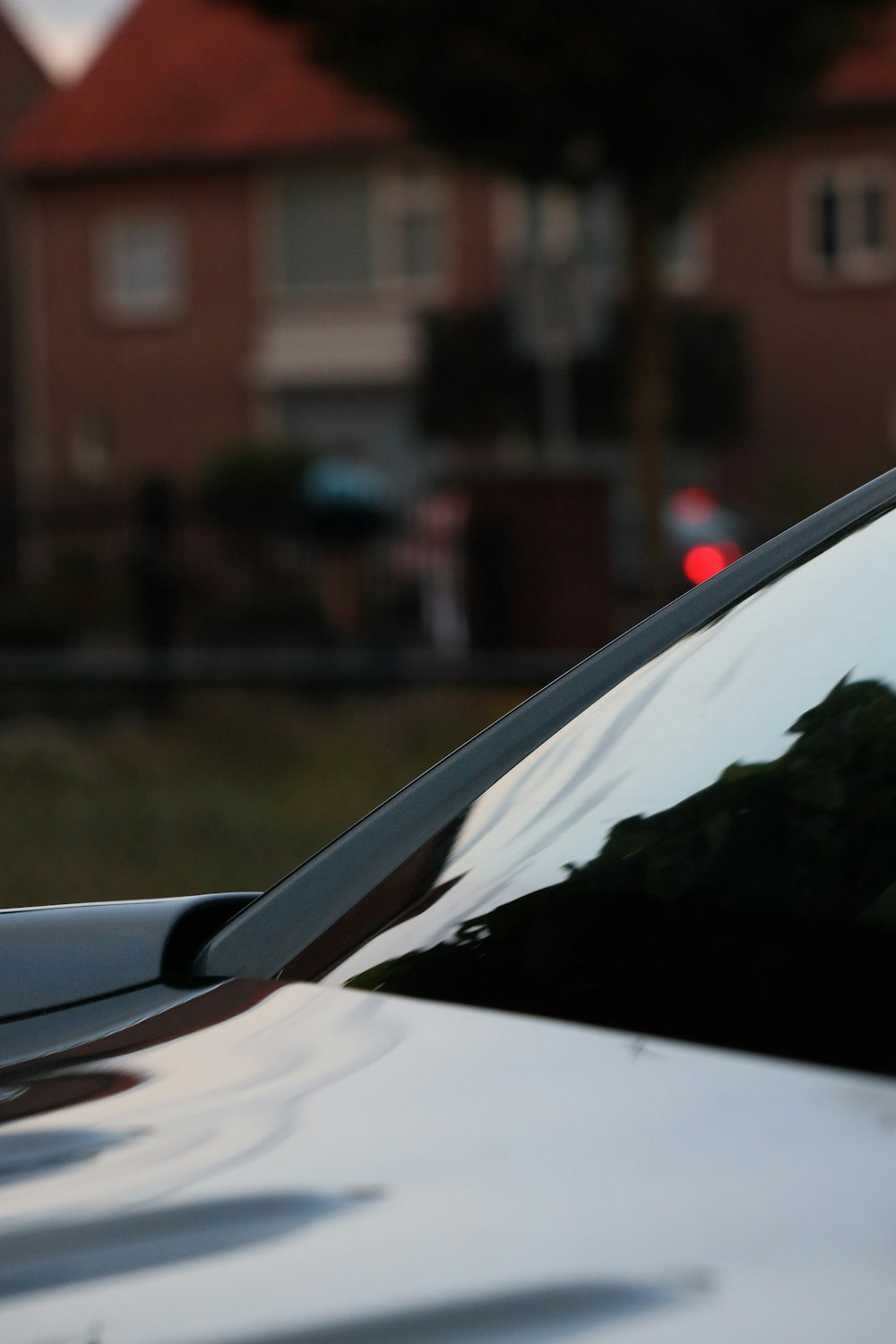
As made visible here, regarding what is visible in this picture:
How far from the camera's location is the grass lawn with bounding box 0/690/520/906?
593 centimetres

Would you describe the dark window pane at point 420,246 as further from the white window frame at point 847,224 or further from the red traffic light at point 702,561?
the red traffic light at point 702,561

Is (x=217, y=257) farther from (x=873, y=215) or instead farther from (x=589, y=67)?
(x=589, y=67)

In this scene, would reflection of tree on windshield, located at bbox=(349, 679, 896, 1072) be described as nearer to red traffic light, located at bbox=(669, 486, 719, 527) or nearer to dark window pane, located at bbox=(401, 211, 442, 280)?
red traffic light, located at bbox=(669, 486, 719, 527)

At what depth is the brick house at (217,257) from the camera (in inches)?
1062

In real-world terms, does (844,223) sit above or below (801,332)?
above

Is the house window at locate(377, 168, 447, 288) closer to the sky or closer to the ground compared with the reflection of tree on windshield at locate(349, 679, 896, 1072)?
closer to the sky

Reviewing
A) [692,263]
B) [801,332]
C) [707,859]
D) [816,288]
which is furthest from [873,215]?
[707,859]

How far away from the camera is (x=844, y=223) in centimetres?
2509

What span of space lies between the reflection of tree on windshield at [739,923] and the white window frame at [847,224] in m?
25.1

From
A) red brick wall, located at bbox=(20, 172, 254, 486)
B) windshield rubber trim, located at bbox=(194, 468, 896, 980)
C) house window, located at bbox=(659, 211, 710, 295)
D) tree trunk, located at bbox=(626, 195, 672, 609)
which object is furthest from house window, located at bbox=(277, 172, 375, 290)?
windshield rubber trim, located at bbox=(194, 468, 896, 980)

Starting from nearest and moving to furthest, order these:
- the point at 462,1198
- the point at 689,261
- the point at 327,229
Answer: the point at 462,1198, the point at 689,261, the point at 327,229

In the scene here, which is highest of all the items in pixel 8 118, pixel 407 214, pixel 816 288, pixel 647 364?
pixel 8 118

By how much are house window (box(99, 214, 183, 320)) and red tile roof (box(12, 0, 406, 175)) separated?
39.4 inches

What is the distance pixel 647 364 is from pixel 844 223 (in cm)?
1461
